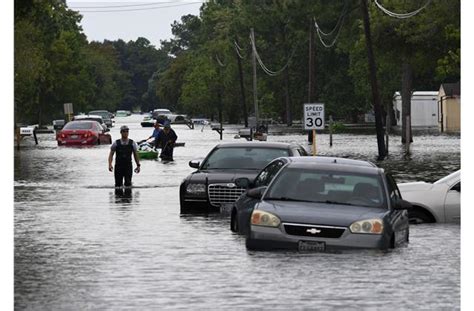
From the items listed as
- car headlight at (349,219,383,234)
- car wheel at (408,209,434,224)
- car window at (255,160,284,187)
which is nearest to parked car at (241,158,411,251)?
car headlight at (349,219,383,234)

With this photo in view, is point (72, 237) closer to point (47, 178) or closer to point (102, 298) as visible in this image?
point (102, 298)

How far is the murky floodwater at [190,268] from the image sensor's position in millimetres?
14188

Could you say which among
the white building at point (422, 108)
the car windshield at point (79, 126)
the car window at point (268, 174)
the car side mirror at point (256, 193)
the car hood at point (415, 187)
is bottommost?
the car hood at point (415, 187)

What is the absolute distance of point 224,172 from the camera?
1040 inches

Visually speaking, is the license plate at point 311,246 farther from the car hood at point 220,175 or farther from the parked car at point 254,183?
the car hood at point 220,175

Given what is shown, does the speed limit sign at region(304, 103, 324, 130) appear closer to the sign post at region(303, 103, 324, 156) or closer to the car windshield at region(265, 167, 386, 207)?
the sign post at region(303, 103, 324, 156)

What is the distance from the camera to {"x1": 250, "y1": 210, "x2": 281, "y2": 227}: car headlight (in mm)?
18062

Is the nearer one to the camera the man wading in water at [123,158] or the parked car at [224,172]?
the parked car at [224,172]

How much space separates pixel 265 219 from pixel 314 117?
22628mm

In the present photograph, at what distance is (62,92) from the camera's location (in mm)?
147875

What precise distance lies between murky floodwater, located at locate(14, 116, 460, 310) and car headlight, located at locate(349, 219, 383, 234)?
0.35 metres

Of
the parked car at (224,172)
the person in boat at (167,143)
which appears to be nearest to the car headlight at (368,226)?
the parked car at (224,172)

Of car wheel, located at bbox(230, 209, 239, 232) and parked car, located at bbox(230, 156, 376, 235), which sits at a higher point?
parked car, located at bbox(230, 156, 376, 235)
